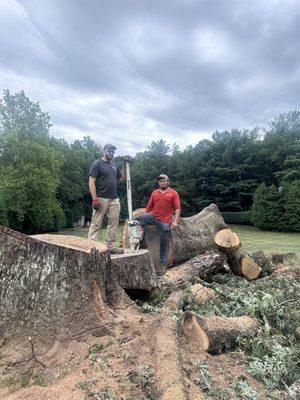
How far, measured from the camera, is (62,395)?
2367 millimetres

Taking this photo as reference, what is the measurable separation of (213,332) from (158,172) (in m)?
35.9

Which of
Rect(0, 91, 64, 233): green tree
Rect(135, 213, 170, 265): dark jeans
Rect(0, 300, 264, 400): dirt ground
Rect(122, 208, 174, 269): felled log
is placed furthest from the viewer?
Rect(0, 91, 64, 233): green tree

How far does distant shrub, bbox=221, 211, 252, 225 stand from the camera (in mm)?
32812

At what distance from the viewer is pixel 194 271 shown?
5.66 m

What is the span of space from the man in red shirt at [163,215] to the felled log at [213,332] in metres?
2.92

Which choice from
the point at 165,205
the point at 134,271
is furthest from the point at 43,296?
the point at 165,205

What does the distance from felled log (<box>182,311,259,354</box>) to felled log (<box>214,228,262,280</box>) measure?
9.62 feet

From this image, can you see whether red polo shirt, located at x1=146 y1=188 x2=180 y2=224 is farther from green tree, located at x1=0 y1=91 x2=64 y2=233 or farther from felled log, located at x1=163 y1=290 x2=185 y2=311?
green tree, located at x1=0 y1=91 x2=64 y2=233

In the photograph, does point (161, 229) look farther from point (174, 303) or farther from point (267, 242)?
point (267, 242)

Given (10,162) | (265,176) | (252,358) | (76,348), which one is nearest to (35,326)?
(76,348)

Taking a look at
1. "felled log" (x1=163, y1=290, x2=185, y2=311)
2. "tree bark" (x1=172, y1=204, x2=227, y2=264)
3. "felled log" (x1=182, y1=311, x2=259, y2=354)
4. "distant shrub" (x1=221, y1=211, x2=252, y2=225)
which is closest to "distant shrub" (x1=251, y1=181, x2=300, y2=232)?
"distant shrub" (x1=221, y1=211, x2=252, y2=225)

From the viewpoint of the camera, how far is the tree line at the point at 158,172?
88.0 feet

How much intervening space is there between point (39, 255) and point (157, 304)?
1758 mm

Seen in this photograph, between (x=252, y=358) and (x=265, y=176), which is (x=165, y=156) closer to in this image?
(x=265, y=176)
